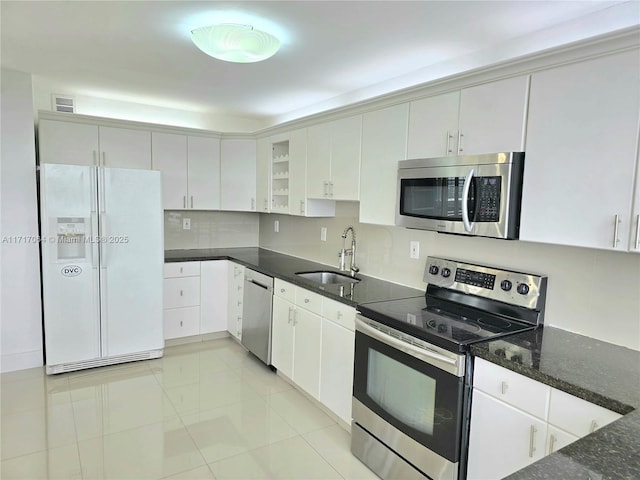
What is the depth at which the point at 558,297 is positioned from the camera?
210 cm

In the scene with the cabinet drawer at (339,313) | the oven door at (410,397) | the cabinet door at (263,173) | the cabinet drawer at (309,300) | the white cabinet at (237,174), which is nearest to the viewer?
the oven door at (410,397)

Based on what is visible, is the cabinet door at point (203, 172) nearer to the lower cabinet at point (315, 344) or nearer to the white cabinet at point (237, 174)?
the white cabinet at point (237, 174)

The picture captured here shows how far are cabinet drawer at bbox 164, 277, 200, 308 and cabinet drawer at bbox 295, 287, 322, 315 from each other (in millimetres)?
1521

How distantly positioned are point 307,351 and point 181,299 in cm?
173

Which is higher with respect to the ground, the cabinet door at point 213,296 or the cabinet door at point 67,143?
the cabinet door at point 67,143

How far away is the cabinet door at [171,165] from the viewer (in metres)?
4.20

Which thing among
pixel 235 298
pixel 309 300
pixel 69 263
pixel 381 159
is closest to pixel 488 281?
pixel 381 159

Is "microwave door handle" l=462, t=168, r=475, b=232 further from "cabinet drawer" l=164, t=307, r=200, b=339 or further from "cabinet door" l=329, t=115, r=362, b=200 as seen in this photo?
"cabinet drawer" l=164, t=307, r=200, b=339

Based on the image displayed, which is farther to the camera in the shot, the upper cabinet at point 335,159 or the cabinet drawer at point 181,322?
the cabinet drawer at point 181,322

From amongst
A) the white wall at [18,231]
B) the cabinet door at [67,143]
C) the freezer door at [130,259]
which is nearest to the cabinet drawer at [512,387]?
the freezer door at [130,259]

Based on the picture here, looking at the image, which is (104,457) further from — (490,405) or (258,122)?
(258,122)

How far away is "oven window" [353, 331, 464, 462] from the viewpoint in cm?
185

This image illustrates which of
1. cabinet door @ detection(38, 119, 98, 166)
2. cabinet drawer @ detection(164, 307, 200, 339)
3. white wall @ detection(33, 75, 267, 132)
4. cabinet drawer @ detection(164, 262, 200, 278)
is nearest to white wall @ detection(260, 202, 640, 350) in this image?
cabinet drawer @ detection(164, 262, 200, 278)

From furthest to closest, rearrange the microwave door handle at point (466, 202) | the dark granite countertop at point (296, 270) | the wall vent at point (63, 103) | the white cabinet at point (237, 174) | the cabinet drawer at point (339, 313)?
the white cabinet at point (237, 174), the wall vent at point (63, 103), the dark granite countertop at point (296, 270), the cabinet drawer at point (339, 313), the microwave door handle at point (466, 202)
